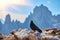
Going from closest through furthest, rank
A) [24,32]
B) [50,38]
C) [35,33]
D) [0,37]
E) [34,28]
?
[50,38]
[35,33]
[24,32]
[34,28]
[0,37]

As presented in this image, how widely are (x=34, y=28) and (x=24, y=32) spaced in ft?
11.4

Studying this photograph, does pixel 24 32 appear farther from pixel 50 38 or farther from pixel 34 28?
pixel 50 38

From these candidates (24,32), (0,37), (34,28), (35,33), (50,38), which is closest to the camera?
(50,38)

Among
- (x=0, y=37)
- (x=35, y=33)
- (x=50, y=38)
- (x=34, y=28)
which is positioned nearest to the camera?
(x=50, y=38)

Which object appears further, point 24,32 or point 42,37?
point 24,32

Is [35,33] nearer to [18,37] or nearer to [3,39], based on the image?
[18,37]

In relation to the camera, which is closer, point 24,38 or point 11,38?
point 24,38

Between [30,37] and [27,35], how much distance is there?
3.40ft

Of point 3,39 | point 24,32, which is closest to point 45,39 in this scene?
point 24,32

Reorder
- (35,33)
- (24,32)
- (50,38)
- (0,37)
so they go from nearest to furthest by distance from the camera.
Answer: (50,38)
(35,33)
(24,32)
(0,37)

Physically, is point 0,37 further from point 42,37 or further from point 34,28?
point 42,37

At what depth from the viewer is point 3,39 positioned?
1604 inches

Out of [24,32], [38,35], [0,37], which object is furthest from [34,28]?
[0,37]

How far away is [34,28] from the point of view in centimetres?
3831
